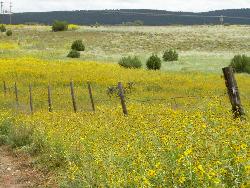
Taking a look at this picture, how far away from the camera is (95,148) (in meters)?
8.73

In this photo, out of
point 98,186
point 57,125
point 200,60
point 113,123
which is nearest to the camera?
point 98,186

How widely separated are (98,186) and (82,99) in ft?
57.7

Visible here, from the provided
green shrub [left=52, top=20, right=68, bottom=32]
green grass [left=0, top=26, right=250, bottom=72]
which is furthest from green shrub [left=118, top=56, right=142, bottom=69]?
green shrub [left=52, top=20, right=68, bottom=32]

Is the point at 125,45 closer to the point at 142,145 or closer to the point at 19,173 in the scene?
the point at 19,173

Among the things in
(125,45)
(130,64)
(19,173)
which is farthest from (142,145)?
(125,45)

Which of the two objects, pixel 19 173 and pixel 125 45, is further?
pixel 125 45

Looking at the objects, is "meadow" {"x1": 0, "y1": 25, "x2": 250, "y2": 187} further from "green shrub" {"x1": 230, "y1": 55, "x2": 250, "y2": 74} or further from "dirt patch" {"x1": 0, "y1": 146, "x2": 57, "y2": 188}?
"green shrub" {"x1": 230, "y1": 55, "x2": 250, "y2": 74}

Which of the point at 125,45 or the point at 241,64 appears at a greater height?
the point at 241,64

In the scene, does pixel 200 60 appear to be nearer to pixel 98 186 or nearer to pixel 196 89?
pixel 196 89

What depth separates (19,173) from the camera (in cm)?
1123

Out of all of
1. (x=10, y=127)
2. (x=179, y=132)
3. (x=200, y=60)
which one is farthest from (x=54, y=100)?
(x=200, y=60)

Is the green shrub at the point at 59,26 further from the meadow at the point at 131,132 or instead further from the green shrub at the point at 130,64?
the meadow at the point at 131,132

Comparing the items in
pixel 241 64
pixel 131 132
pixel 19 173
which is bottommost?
pixel 241 64

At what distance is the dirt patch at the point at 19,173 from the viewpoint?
10.3m
